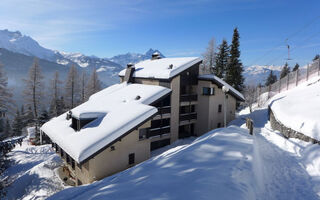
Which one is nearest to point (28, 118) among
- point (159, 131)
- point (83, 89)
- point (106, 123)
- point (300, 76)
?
point (83, 89)

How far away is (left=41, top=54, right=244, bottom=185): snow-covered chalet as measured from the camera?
46.3 ft

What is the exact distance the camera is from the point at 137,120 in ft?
49.3

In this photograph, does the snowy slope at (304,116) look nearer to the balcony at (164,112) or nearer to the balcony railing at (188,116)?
the balcony railing at (188,116)

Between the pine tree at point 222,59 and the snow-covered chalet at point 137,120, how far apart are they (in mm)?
11832

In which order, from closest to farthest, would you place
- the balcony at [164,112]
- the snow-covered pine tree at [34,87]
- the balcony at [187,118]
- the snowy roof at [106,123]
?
the snowy roof at [106,123] → the balcony at [164,112] → the balcony at [187,118] → the snow-covered pine tree at [34,87]

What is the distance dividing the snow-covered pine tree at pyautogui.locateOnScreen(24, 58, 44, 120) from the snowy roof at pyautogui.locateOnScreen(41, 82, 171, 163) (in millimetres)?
18602

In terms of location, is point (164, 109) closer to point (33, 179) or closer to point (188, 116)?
point (188, 116)

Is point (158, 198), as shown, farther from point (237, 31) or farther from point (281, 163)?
point (237, 31)

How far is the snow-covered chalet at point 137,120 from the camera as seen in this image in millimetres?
14109

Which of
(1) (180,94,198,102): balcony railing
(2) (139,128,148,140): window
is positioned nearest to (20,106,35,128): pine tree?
(2) (139,128,148,140): window

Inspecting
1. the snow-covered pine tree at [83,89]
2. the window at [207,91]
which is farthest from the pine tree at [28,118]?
the window at [207,91]

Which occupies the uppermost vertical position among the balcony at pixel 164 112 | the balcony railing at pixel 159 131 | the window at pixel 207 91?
the window at pixel 207 91

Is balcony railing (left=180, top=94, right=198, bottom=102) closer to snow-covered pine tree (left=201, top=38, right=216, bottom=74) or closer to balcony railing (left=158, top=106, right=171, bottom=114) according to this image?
balcony railing (left=158, top=106, right=171, bottom=114)

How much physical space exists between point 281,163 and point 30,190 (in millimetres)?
18436
